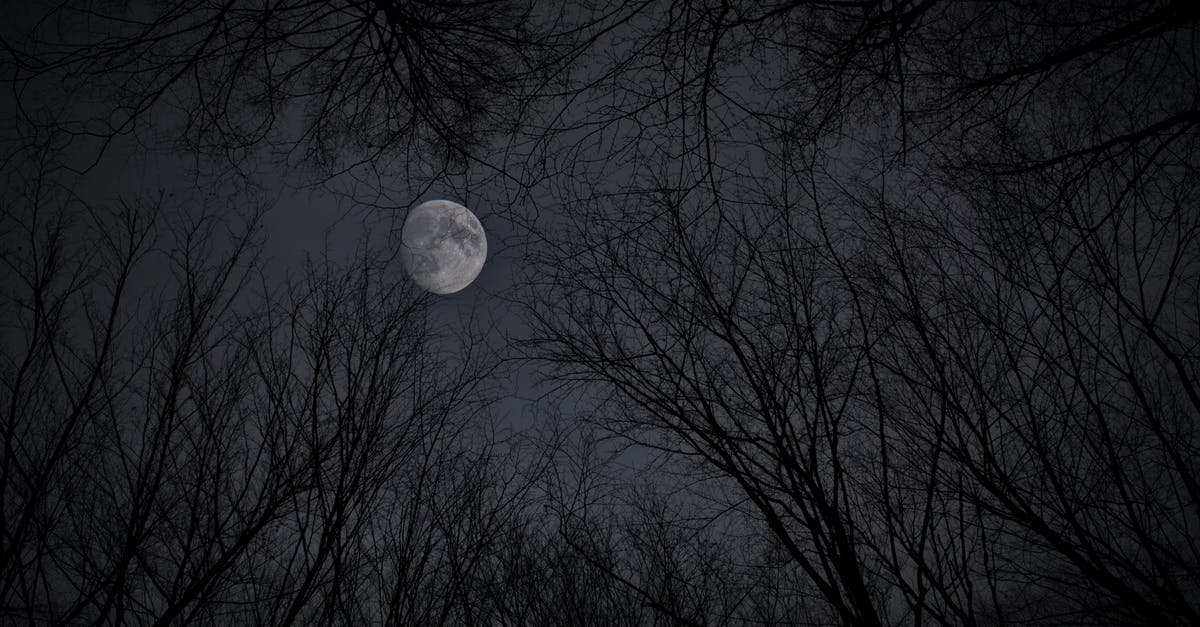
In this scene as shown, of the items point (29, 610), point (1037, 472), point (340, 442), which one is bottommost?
point (29, 610)

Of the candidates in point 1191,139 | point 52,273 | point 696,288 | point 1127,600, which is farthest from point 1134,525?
point 52,273

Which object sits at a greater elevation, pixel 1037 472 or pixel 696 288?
pixel 696 288

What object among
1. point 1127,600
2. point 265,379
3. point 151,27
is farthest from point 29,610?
point 1127,600

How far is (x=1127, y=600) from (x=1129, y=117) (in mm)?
3144

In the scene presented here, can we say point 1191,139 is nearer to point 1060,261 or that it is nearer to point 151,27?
point 1060,261

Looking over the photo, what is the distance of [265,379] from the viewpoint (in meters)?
3.52

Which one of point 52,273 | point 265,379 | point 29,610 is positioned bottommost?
point 29,610

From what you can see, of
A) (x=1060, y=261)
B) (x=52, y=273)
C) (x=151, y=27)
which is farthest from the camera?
(x=1060, y=261)

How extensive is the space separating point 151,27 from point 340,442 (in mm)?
2466

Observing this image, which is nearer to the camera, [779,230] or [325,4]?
[325,4]

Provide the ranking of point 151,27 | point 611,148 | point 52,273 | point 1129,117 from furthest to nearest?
1. point 1129,117
2. point 52,273
3. point 611,148
4. point 151,27

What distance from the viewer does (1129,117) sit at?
361 centimetres

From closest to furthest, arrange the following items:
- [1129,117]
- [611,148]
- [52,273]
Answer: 1. [611,148]
2. [52,273]
3. [1129,117]

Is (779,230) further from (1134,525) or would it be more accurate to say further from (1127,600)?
(1134,525)
